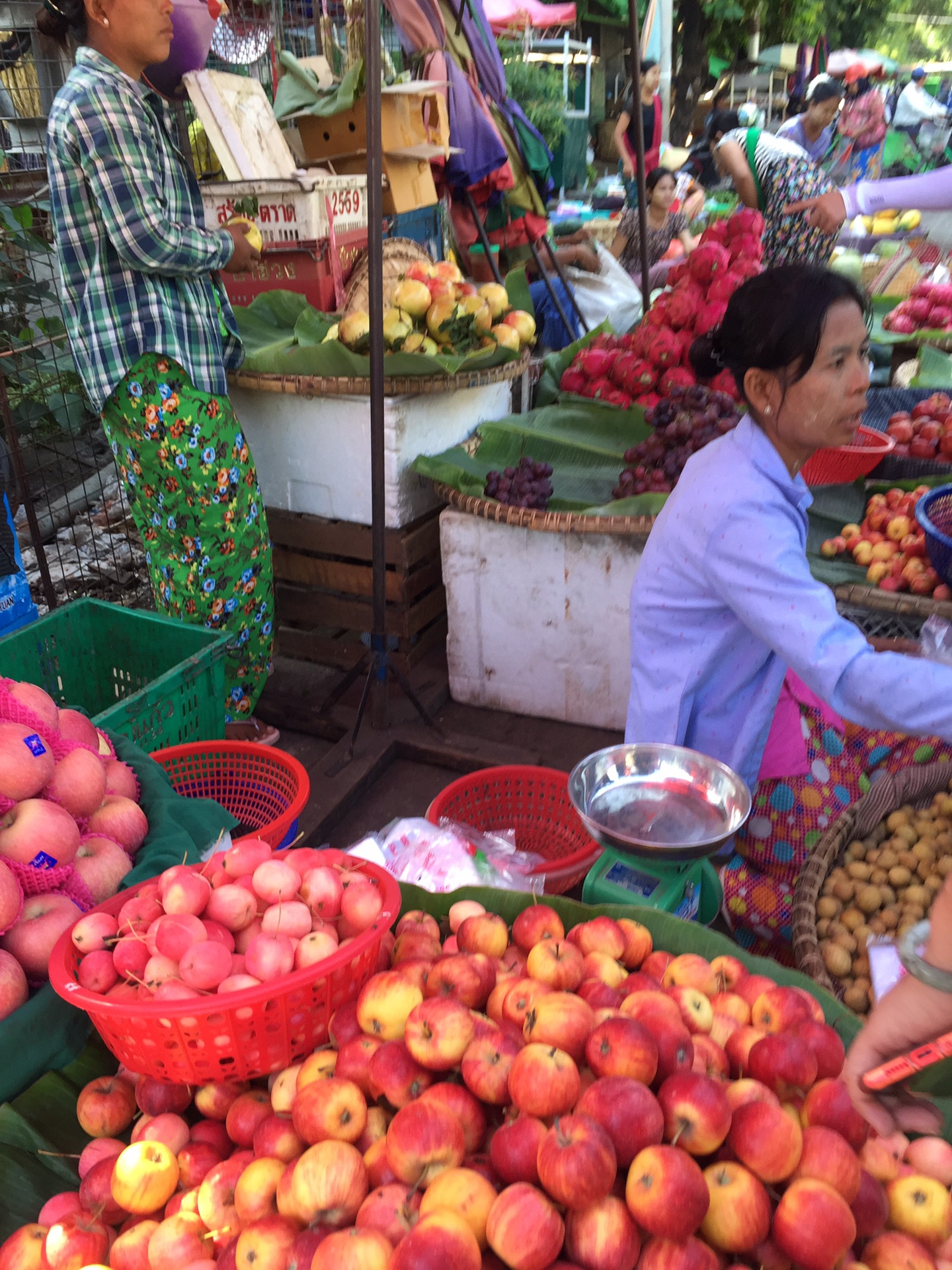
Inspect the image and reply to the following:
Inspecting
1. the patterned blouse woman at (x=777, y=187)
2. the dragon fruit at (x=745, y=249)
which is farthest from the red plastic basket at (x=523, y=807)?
the patterned blouse woman at (x=777, y=187)

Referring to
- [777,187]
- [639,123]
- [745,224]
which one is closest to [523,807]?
[745,224]

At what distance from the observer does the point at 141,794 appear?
1.70m

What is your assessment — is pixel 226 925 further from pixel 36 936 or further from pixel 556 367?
pixel 556 367

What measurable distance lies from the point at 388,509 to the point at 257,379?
2.16 ft

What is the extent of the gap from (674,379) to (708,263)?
2.15ft

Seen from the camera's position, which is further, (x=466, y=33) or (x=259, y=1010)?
(x=466, y=33)

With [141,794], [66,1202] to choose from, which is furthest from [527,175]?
[66,1202]

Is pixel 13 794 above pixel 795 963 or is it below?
above

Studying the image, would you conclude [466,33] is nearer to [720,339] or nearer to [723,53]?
[720,339]

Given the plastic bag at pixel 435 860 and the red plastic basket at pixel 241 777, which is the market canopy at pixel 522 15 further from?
the plastic bag at pixel 435 860

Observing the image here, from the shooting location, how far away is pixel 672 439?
3.10 meters

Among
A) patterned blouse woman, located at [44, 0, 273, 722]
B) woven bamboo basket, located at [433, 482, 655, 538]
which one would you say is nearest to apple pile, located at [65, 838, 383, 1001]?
patterned blouse woman, located at [44, 0, 273, 722]

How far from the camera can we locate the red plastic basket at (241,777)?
2.18 m

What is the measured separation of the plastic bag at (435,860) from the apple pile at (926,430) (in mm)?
2791
